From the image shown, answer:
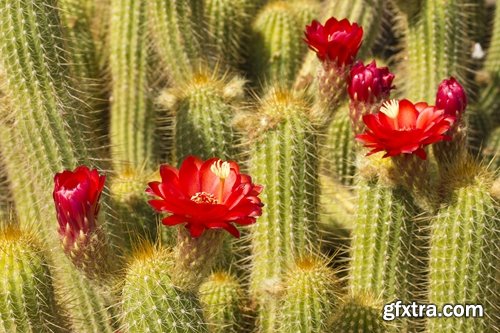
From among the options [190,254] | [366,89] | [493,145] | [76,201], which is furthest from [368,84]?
[493,145]

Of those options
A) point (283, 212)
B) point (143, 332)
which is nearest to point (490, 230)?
point (283, 212)

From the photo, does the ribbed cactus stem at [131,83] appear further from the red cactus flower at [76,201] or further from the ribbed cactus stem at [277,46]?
the red cactus flower at [76,201]

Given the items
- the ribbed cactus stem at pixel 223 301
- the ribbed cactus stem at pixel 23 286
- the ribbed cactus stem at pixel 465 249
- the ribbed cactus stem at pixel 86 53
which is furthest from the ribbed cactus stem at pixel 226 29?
the ribbed cactus stem at pixel 23 286

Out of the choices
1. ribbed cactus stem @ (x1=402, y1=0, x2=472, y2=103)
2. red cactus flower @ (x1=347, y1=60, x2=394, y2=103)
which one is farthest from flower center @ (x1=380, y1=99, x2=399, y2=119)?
ribbed cactus stem @ (x1=402, y1=0, x2=472, y2=103)

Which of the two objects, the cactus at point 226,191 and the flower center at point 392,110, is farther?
the flower center at point 392,110

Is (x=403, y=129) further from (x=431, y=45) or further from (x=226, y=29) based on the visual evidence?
(x=226, y=29)

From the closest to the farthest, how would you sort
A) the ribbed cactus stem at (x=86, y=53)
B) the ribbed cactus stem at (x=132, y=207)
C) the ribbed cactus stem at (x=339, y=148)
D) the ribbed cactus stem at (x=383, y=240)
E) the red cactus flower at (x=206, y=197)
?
the red cactus flower at (x=206, y=197)
the ribbed cactus stem at (x=383, y=240)
the ribbed cactus stem at (x=132, y=207)
the ribbed cactus stem at (x=339, y=148)
the ribbed cactus stem at (x=86, y=53)

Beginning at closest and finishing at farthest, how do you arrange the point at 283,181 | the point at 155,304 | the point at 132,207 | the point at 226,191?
the point at 155,304, the point at 226,191, the point at 283,181, the point at 132,207
